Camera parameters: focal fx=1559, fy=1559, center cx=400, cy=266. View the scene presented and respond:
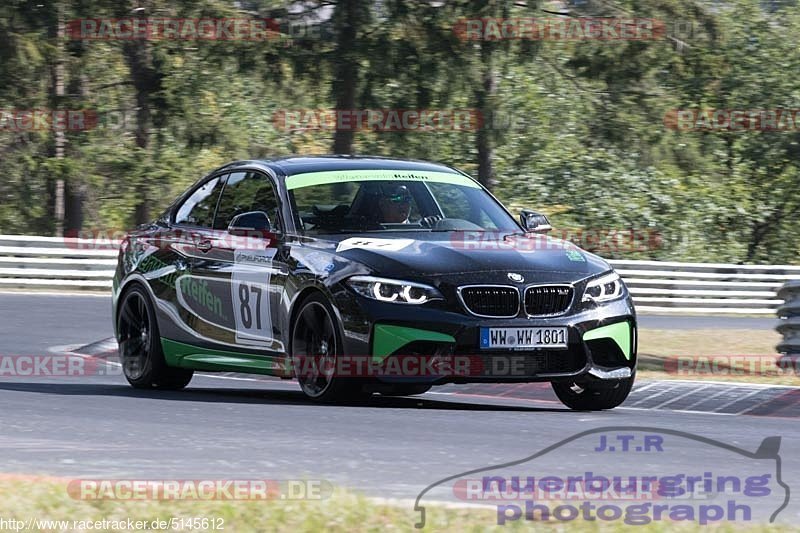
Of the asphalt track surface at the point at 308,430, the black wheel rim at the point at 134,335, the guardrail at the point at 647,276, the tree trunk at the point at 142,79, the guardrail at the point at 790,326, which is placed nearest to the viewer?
the asphalt track surface at the point at 308,430

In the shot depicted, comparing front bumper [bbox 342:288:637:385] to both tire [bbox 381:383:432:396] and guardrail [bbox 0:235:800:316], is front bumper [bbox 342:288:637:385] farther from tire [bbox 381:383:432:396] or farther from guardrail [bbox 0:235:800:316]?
guardrail [bbox 0:235:800:316]

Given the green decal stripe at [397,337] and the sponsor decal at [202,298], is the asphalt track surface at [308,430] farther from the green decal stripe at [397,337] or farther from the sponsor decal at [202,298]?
the sponsor decal at [202,298]

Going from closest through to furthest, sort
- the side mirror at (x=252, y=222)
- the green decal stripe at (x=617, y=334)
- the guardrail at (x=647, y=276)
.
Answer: the green decal stripe at (x=617, y=334)
the side mirror at (x=252, y=222)
the guardrail at (x=647, y=276)

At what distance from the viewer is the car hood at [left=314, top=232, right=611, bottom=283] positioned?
9.09 m

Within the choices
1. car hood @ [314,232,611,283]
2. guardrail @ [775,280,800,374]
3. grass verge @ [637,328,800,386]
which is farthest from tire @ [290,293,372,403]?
guardrail @ [775,280,800,374]

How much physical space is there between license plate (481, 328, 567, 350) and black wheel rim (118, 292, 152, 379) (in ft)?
10.7

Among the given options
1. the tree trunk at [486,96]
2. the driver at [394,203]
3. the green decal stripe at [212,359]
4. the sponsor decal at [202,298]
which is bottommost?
the tree trunk at [486,96]

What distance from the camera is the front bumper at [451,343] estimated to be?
8.98 meters

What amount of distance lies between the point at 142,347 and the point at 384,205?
2430 millimetres

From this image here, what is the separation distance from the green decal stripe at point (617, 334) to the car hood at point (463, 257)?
13.4 inches

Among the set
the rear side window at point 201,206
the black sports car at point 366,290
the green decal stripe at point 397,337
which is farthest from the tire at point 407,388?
the rear side window at point 201,206

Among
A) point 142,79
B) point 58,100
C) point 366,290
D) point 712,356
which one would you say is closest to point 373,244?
point 366,290

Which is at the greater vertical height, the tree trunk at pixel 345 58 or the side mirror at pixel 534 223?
the side mirror at pixel 534 223

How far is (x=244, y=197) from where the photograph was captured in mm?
10766
